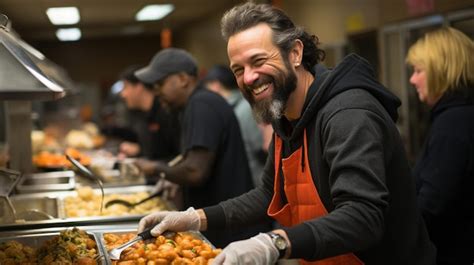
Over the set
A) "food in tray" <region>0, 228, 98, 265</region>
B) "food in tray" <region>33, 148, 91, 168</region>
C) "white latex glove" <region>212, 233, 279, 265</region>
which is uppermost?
"white latex glove" <region>212, 233, 279, 265</region>

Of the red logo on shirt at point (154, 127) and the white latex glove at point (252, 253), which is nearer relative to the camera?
the white latex glove at point (252, 253)

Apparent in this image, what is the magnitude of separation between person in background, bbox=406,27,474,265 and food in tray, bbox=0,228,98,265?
1498mm

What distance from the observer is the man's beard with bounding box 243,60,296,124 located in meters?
2.37

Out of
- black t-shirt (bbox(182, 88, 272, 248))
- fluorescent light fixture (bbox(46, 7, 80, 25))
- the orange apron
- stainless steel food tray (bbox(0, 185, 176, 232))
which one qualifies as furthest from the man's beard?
fluorescent light fixture (bbox(46, 7, 80, 25))

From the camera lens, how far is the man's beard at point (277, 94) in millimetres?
2365

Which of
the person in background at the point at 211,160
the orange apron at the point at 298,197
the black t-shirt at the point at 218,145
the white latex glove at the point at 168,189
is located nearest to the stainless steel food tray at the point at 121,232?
the orange apron at the point at 298,197

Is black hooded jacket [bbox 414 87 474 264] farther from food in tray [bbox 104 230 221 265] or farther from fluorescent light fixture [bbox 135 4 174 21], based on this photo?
fluorescent light fixture [bbox 135 4 174 21]

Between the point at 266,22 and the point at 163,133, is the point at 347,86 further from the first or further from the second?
the point at 163,133

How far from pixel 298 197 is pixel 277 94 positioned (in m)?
0.40

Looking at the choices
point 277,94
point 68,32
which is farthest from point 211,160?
point 68,32

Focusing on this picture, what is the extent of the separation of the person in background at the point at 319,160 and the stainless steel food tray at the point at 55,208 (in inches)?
32.8

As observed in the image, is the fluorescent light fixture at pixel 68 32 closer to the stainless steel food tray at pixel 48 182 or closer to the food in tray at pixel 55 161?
the food in tray at pixel 55 161

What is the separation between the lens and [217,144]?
3.99 meters

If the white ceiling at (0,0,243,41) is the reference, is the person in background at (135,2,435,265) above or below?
below
